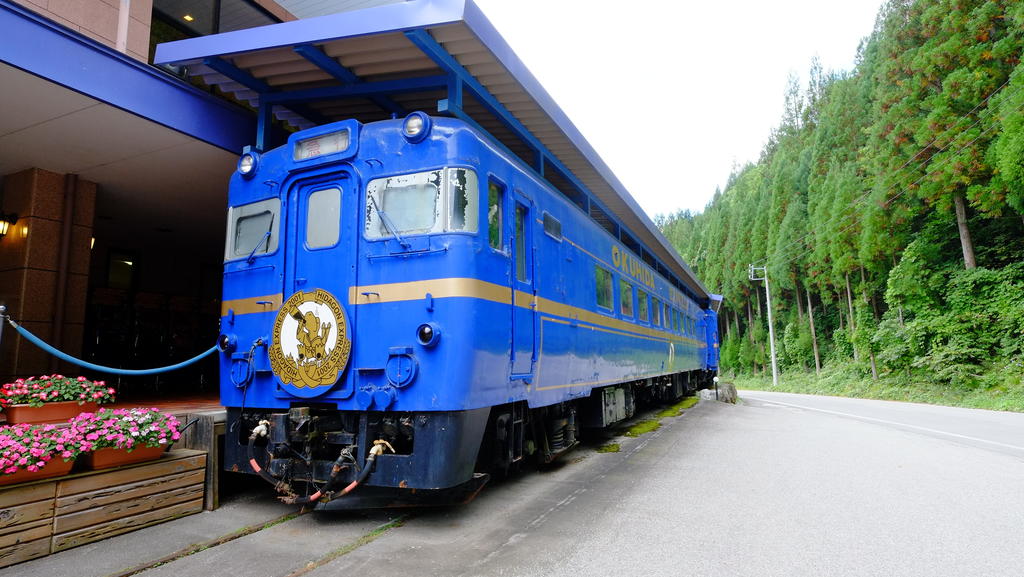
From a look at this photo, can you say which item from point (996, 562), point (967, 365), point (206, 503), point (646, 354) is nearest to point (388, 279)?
point (206, 503)

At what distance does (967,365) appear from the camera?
17109mm

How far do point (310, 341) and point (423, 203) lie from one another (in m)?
1.34

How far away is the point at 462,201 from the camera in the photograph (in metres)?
4.26

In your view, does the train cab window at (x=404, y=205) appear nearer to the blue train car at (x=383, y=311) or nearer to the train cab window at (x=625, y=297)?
the blue train car at (x=383, y=311)

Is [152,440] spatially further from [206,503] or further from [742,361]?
[742,361]

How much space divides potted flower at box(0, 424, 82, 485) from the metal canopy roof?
9.73 feet

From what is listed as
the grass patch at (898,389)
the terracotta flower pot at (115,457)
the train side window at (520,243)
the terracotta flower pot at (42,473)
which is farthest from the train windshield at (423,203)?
the grass patch at (898,389)

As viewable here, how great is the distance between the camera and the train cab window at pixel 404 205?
4.29m

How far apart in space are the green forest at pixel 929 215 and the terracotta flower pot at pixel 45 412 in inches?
734

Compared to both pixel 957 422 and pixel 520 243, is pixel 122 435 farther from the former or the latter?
pixel 957 422

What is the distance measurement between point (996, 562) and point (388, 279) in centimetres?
442

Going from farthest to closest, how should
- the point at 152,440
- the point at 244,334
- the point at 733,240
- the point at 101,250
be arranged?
the point at 733,240
the point at 101,250
the point at 244,334
the point at 152,440

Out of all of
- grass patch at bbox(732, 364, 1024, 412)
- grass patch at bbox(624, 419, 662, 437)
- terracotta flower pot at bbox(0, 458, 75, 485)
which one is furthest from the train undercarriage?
grass patch at bbox(732, 364, 1024, 412)

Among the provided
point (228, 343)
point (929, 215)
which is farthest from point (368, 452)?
point (929, 215)
